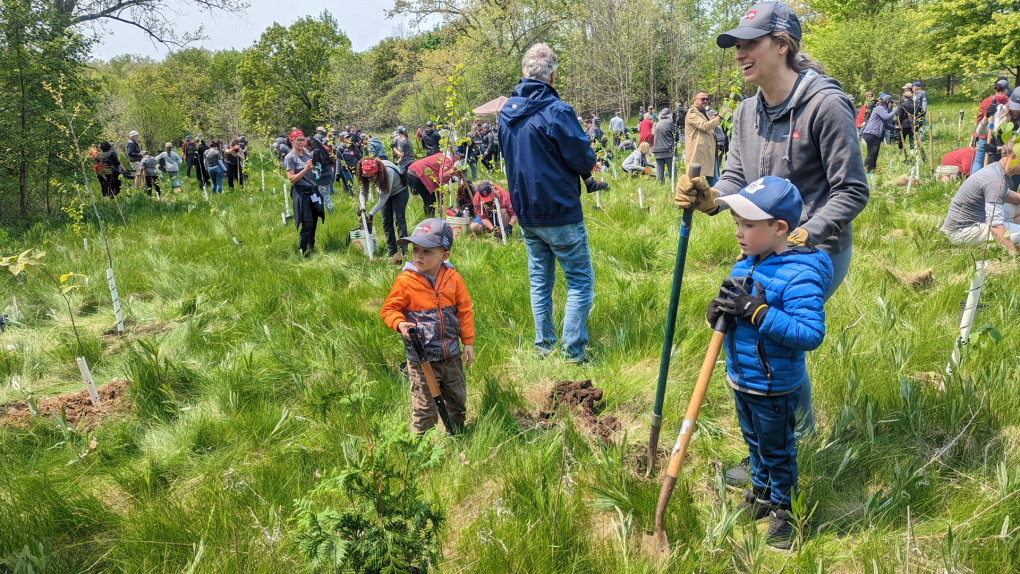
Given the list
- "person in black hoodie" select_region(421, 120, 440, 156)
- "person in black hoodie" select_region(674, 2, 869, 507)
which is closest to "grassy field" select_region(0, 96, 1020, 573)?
"person in black hoodie" select_region(674, 2, 869, 507)

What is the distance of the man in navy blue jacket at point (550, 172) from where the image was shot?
3.52m

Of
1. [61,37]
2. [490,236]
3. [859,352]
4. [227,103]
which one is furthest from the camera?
[227,103]

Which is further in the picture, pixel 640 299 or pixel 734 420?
pixel 640 299

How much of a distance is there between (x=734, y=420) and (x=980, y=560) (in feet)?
3.77

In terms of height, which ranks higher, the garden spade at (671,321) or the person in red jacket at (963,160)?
the person in red jacket at (963,160)

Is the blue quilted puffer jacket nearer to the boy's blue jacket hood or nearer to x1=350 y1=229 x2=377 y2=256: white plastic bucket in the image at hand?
the boy's blue jacket hood

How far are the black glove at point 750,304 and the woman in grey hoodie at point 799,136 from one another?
0.24m

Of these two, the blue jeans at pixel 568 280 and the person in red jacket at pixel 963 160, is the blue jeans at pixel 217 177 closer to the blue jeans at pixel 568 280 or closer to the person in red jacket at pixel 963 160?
the blue jeans at pixel 568 280

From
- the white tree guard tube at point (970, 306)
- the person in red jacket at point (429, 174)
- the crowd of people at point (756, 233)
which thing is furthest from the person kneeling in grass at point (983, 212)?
the person in red jacket at point (429, 174)

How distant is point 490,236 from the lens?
7.40m

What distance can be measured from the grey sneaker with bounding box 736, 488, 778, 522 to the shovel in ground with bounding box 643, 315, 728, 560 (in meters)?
0.35

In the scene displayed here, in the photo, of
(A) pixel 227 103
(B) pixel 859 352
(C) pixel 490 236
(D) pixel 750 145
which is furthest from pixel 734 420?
(A) pixel 227 103

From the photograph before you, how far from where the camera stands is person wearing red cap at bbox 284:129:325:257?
700 cm

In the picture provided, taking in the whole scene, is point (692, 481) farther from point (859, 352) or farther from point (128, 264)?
point (128, 264)
